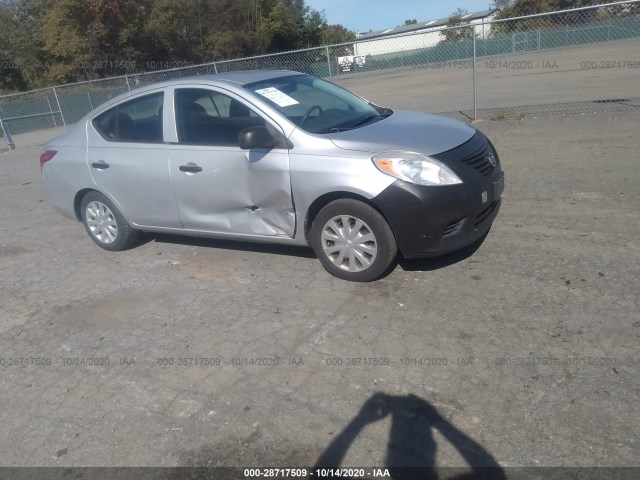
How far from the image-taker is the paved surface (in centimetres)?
307

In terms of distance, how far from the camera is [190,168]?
529cm

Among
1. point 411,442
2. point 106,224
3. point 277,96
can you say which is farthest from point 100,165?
point 411,442

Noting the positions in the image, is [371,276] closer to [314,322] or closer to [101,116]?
[314,322]

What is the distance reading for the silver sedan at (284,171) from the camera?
4.42 meters

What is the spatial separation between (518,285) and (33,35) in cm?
4234

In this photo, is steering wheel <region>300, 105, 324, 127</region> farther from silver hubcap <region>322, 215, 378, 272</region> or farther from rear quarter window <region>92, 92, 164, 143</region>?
rear quarter window <region>92, 92, 164, 143</region>

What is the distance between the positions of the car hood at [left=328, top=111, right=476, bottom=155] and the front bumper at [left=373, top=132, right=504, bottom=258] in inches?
6.0

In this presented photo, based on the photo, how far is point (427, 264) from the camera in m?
5.00

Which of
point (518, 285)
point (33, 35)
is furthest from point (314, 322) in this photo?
point (33, 35)

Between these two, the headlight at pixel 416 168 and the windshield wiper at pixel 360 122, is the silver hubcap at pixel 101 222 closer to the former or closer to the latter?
the windshield wiper at pixel 360 122

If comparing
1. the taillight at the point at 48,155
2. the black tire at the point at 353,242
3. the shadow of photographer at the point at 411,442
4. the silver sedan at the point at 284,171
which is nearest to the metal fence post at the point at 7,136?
the taillight at the point at 48,155

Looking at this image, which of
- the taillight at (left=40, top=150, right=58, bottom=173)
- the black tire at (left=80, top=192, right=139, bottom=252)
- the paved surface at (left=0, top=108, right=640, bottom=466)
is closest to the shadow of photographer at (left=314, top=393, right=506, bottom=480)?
the paved surface at (left=0, top=108, right=640, bottom=466)

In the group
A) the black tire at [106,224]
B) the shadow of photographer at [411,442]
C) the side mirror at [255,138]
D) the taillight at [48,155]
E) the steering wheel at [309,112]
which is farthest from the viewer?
the taillight at [48,155]

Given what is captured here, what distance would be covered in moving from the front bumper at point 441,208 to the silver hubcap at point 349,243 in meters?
0.24
